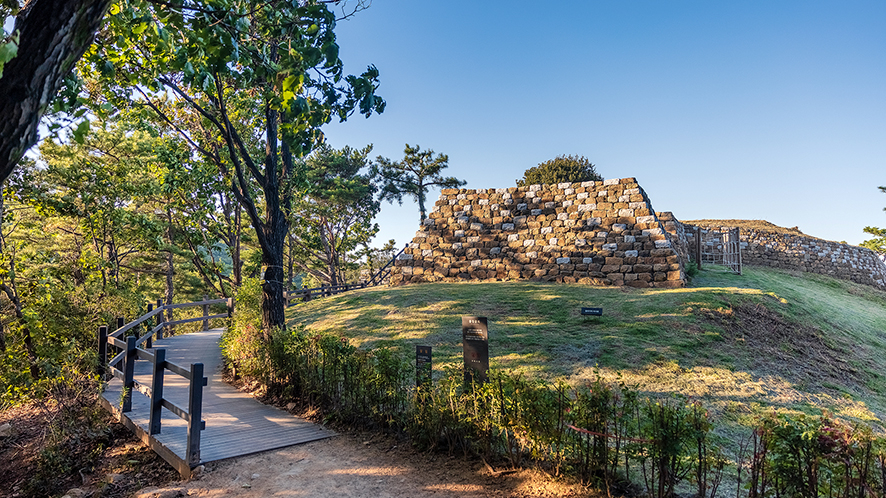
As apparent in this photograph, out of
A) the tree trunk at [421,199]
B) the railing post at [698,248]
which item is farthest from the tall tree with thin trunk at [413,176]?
the railing post at [698,248]

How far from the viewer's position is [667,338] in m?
8.30

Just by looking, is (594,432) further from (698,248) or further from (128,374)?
(698,248)

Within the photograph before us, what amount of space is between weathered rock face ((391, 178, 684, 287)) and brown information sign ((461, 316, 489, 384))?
29.3 feet

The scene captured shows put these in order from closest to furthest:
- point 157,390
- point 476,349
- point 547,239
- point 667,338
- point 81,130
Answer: point 81,130 → point 476,349 → point 157,390 → point 667,338 → point 547,239

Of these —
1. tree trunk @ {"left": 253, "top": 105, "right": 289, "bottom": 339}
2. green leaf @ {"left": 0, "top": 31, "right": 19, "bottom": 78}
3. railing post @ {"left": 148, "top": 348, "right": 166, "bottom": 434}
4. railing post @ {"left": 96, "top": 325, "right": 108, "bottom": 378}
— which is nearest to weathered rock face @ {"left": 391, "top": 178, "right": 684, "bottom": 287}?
tree trunk @ {"left": 253, "top": 105, "right": 289, "bottom": 339}

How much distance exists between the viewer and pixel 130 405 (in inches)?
252

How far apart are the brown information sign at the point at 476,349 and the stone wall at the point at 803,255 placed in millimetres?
22106

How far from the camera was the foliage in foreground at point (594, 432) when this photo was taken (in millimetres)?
2910

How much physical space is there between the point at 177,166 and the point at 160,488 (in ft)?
26.4

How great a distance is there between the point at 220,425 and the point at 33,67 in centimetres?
506

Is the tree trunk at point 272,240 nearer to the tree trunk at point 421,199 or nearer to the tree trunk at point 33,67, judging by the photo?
the tree trunk at point 33,67

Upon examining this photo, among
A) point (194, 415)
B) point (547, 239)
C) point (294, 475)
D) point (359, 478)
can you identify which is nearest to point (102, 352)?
point (194, 415)

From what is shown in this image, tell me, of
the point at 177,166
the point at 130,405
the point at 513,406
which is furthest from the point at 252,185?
the point at 513,406

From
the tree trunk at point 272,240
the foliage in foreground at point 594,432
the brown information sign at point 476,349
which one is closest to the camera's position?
the foliage in foreground at point 594,432
